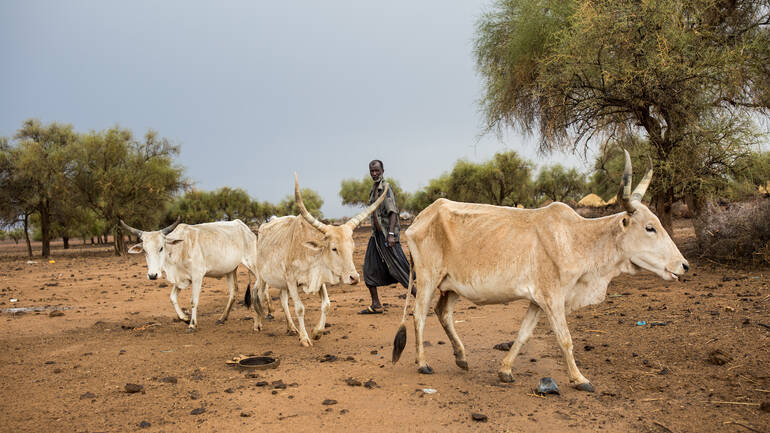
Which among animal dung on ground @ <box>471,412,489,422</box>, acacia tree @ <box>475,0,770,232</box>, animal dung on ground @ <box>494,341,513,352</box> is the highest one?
acacia tree @ <box>475,0,770,232</box>

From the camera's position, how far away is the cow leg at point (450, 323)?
5.23m

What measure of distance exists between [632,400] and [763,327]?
275cm

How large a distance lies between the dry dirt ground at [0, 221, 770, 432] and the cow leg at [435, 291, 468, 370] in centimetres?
19

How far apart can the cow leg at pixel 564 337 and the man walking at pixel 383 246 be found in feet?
11.6

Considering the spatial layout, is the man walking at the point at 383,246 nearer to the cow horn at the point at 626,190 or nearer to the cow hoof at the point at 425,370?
the cow hoof at the point at 425,370

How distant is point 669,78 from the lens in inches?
404

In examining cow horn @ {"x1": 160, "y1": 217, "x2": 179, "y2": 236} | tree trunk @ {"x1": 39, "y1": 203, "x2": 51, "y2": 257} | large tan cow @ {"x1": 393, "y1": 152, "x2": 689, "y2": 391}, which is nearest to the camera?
large tan cow @ {"x1": 393, "y1": 152, "x2": 689, "y2": 391}

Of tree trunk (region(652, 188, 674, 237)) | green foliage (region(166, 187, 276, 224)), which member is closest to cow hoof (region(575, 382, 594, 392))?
tree trunk (region(652, 188, 674, 237))

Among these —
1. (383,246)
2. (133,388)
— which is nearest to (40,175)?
(383,246)

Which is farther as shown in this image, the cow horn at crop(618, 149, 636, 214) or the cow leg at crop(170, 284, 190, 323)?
the cow leg at crop(170, 284, 190, 323)

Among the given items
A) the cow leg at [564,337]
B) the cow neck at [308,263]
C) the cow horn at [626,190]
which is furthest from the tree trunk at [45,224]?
the cow horn at [626,190]

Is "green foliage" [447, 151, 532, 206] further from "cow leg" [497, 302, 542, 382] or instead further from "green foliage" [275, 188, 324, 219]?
"cow leg" [497, 302, 542, 382]

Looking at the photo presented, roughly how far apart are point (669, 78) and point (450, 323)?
8.03 meters

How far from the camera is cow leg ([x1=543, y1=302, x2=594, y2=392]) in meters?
4.54
